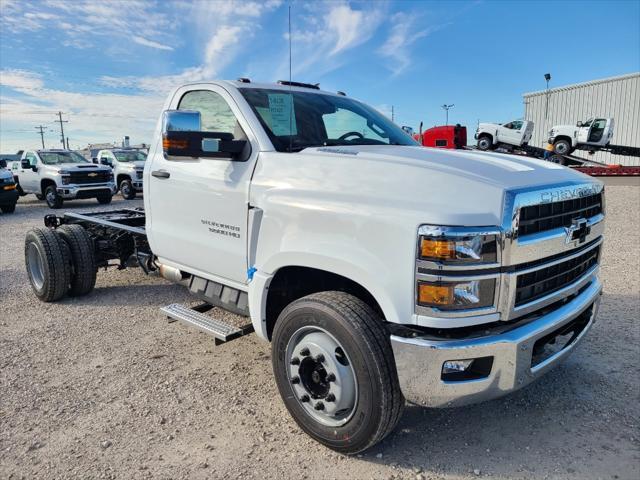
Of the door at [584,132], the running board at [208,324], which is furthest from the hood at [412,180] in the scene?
the door at [584,132]

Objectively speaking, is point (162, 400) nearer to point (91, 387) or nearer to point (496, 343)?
point (91, 387)

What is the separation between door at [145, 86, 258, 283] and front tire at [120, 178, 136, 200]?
15404 mm

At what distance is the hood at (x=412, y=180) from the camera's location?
227 cm

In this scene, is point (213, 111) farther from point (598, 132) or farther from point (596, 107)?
point (596, 107)

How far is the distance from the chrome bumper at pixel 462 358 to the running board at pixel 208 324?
1.34 m

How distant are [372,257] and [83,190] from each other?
619 inches

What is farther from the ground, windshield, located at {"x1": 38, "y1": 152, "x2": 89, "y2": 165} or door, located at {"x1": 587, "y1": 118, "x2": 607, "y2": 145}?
door, located at {"x1": 587, "y1": 118, "x2": 607, "y2": 145}

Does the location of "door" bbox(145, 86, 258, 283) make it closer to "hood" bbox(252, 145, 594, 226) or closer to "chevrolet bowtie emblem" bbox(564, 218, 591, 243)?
"hood" bbox(252, 145, 594, 226)

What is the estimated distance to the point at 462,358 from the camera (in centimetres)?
229

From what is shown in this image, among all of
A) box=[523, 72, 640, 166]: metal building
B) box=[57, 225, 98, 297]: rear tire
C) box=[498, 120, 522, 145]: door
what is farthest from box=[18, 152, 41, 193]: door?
box=[523, 72, 640, 166]: metal building

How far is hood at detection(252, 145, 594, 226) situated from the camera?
227cm

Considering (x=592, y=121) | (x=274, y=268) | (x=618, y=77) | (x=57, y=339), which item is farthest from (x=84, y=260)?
(x=618, y=77)

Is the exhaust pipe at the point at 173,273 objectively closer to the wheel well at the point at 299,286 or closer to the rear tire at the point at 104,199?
the wheel well at the point at 299,286

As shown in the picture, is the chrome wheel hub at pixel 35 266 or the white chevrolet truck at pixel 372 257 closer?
the white chevrolet truck at pixel 372 257
